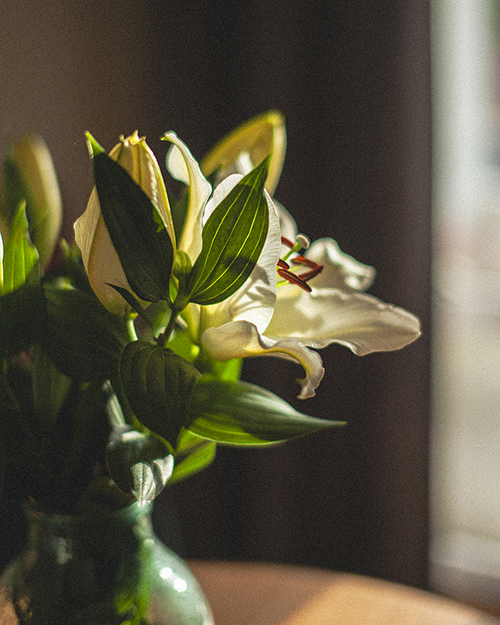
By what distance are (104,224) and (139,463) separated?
Result: 0.50 ft

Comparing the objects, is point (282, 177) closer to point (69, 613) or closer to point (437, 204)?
point (437, 204)

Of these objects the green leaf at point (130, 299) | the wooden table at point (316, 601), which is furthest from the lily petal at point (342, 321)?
the wooden table at point (316, 601)

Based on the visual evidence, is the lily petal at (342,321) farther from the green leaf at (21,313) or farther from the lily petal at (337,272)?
the green leaf at (21,313)

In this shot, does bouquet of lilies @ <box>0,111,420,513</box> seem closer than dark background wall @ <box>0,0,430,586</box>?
Yes

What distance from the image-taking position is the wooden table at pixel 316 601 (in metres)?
0.77

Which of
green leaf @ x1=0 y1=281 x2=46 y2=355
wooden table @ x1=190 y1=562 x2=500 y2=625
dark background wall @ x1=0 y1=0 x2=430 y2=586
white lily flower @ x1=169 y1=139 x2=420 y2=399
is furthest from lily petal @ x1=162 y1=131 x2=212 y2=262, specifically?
dark background wall @ x1=0 y1=0 x2=430 y2=586

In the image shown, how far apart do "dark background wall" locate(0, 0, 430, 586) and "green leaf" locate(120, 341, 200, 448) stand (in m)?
0.72

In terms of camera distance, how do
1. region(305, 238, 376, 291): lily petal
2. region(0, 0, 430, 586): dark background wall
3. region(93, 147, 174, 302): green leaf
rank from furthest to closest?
region(0, 0, 430, 586): dark background wall → region(305, 238, 376, 291): lily petal → region(93, 147, 174, 302): green leaf

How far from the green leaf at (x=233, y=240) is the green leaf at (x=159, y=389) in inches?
2.0

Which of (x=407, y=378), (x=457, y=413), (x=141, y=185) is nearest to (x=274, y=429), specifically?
(x=141, y=185)

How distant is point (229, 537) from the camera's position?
1.52m

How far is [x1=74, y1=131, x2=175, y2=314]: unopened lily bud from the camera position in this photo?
1.33 feet

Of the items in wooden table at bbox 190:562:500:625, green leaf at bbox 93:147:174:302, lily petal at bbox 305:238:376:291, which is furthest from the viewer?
wooden table at bbox 190:562:500:625

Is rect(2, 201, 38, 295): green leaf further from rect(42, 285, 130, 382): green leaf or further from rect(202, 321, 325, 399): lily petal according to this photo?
rect(202, 321, 325, 399): lily petal
